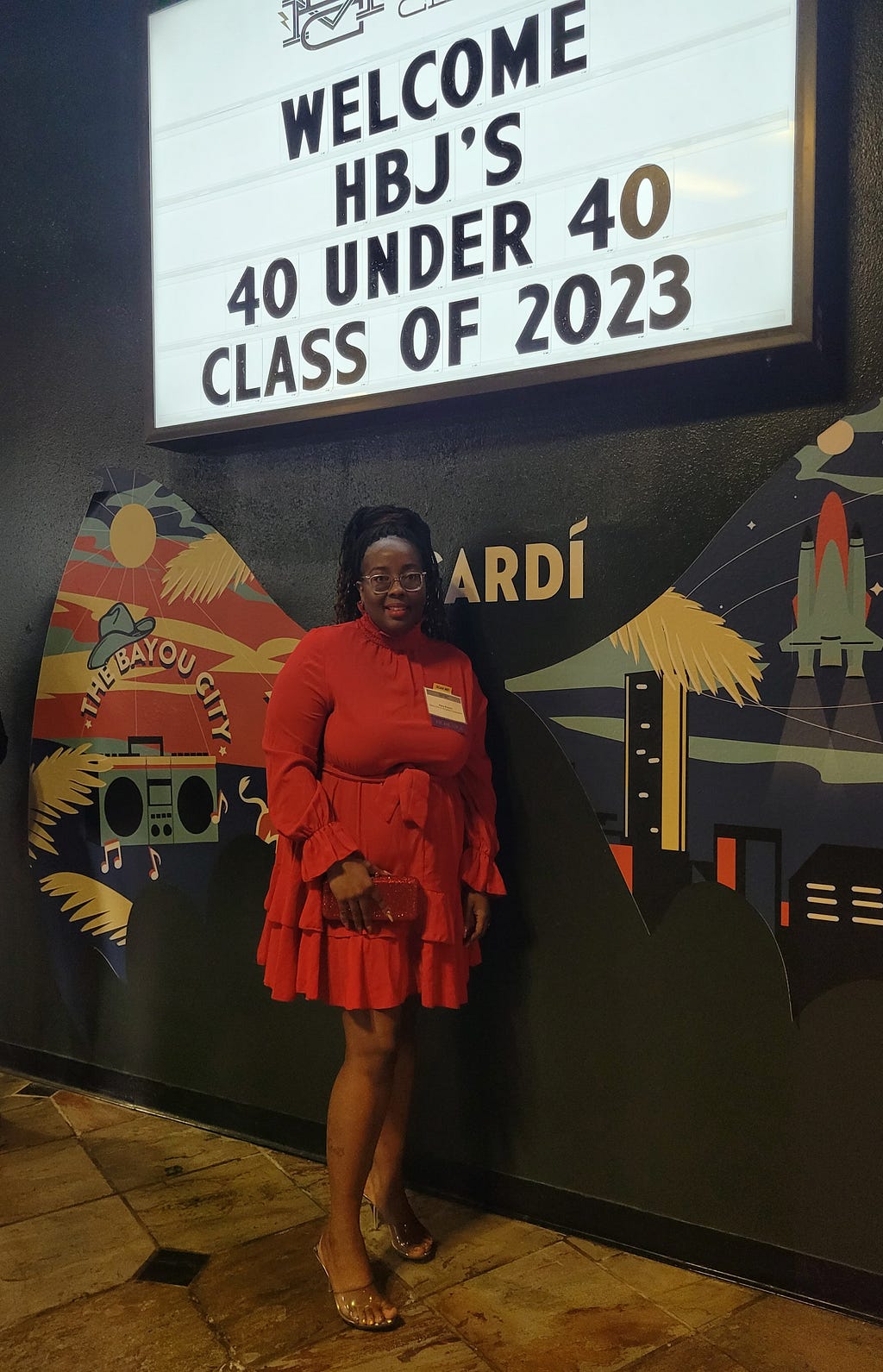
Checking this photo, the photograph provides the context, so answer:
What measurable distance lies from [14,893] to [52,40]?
276 centimetres

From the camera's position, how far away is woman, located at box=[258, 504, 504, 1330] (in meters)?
1.98

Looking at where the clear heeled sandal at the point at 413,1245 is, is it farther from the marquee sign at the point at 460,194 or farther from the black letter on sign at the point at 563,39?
the black letter on sign at the point at 563,39

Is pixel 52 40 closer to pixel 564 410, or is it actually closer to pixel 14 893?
pixel 564 410

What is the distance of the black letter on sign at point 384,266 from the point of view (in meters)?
2.38

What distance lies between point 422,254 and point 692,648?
1.12m

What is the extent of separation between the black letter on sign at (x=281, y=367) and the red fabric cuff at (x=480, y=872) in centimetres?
128

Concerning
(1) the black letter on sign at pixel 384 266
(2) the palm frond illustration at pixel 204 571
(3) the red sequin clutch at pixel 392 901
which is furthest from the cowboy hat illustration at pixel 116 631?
(3) the red sequin clutch at pixel 392 901

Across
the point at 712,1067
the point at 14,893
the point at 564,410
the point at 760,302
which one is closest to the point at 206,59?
the point at 564,410

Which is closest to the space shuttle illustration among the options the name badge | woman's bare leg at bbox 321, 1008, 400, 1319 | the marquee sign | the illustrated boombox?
the marquee sign

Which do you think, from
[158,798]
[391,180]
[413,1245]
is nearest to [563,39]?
[391,180]

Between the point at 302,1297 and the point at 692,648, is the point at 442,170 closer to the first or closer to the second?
the point at 692,648

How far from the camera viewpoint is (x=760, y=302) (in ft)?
6.50

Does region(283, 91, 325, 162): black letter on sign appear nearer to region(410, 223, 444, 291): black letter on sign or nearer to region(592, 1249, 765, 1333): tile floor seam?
region(410, 223, 444, 291): black letter on sign

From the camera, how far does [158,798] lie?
117 inches
